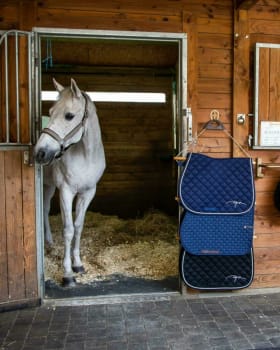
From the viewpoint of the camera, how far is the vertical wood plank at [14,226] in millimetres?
2402

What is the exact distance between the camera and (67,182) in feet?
9.32

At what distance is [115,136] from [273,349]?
13.1 feet

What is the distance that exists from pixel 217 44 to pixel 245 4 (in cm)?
33

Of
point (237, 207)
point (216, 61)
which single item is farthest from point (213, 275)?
point (216, 61)

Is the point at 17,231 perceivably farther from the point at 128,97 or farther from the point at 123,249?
the point at 128,97

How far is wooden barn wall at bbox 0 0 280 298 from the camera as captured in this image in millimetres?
2473

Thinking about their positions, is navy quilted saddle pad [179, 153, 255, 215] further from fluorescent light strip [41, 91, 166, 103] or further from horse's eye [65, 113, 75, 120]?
fluorescent light strip [41, 91, 166, 103]

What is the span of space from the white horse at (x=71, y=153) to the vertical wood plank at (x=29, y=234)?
190 millimetres

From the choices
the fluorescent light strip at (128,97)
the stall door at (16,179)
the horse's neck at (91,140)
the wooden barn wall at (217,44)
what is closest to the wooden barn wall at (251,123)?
the wooden barn wall at (217,44)

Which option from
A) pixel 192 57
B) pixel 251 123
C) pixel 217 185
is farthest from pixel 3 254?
pixel 251 123

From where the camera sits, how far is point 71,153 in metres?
2.80

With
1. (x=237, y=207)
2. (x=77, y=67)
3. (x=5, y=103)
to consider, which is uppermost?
(x=77, y=67)

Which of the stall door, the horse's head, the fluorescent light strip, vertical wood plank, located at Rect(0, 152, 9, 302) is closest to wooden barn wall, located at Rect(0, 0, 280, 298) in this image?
the stall door

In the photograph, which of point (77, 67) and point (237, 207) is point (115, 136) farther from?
point (237, 207)
